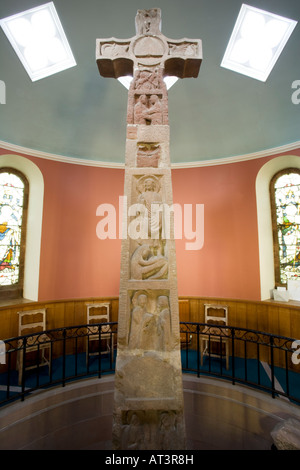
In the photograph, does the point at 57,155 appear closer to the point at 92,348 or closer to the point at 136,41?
the point at 136,41

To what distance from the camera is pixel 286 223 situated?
529 cm

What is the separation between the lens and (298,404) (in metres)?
3.06

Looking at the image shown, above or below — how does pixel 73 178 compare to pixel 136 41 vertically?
below

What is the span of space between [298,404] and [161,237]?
2822 millimetres

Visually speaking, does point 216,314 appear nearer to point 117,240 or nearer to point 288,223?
point 288,223

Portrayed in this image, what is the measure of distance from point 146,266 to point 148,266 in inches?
0.8

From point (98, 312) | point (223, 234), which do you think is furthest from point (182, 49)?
point (98, 312)

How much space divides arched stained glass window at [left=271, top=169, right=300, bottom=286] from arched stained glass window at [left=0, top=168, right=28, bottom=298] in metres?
5.52

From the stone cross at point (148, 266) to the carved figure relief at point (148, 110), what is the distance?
0.03 ft

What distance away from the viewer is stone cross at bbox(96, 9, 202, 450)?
2074 millimetres

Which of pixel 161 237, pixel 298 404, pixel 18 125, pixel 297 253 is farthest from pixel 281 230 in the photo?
pixel 18 125

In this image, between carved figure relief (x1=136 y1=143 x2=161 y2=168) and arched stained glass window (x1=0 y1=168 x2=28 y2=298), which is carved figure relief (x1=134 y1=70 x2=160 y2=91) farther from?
arched stained glass window (x1=0 y1=168 x2=28 y2=298)

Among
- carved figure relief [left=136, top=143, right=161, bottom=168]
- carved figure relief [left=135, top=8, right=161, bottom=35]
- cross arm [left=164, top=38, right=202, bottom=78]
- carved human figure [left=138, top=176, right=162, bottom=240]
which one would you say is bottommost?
carved human figure [left=138, top=176, right=162, bottom=240]
